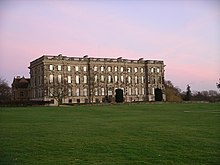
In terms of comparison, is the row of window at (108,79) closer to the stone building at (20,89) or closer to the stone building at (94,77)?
the stone building at (94,77)

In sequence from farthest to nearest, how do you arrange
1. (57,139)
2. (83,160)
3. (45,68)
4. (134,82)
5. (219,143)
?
(134,82) < (45,68) < (57,139) < (219,143) < (83,160)

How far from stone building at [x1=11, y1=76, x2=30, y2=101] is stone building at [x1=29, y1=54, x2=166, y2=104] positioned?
12.8ft

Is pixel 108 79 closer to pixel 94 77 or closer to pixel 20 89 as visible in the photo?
pixel 94 77

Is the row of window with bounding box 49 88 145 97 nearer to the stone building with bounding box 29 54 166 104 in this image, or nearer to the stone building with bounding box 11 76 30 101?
the stone building with bounding box 29 54 166 104

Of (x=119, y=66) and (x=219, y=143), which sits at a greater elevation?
(x=119, y=66)

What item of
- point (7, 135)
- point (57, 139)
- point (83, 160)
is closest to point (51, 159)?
point (83, 160)

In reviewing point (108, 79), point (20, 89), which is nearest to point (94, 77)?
point (108, 79)

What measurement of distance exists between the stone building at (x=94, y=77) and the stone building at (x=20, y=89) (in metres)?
3.90

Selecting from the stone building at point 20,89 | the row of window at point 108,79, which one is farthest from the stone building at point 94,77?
the stone building at point 20,89

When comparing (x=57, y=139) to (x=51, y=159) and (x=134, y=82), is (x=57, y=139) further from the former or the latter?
(x=134, y=82)

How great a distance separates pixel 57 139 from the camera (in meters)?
13.6

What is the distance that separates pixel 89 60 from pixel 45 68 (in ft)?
41.8

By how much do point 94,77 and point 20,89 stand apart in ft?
74.1

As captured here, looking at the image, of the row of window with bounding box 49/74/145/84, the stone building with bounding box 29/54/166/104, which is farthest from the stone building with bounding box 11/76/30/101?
the row of window with bounding box 49/74/145/84
